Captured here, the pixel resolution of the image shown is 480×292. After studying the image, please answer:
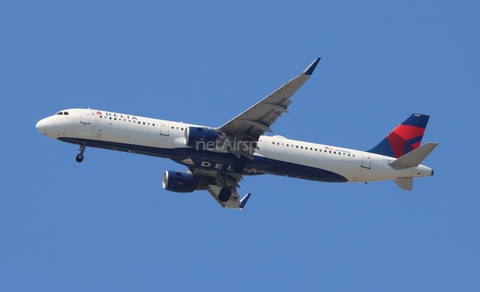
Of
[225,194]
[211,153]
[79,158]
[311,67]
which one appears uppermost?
[311,67]

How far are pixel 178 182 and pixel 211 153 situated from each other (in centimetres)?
731

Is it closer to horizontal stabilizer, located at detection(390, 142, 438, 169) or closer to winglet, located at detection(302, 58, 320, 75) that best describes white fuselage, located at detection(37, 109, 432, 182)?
horizontal stabilizer, located at detection(390, 142, 438, 169)

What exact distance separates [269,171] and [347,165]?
5.91 metres

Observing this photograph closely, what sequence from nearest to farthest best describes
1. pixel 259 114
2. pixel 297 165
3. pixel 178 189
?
pixel 259 114, pixel 297 165, pixel 178 189

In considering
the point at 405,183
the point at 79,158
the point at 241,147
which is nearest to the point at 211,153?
the point at 241,147

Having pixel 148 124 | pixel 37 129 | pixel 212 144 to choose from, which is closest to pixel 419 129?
pixel 212 144

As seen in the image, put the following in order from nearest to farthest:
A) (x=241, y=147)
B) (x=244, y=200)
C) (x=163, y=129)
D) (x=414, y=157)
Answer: (x=163, y=129), (x=241, y=147), (x=414, y=157), (x=244, y=200)

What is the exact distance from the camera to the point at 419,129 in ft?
210

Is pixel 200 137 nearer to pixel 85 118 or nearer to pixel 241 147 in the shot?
pixel 241 147

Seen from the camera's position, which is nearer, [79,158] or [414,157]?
[79,158]

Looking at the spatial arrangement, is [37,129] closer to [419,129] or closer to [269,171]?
[269,171]

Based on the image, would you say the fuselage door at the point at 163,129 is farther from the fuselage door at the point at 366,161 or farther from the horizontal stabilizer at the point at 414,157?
the horizontal stabilizer at the point at 414,157

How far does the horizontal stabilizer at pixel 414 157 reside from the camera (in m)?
58.1

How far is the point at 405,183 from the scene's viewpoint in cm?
6084
